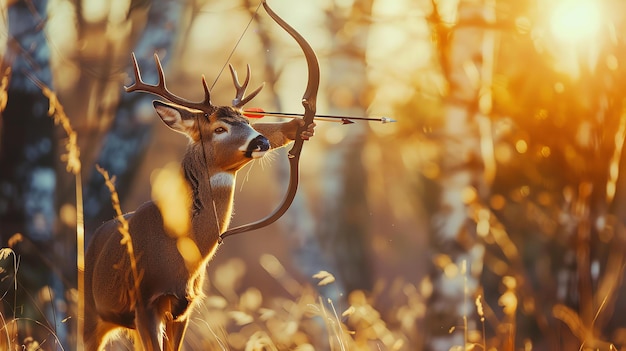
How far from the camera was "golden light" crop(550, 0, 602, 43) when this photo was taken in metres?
5.59

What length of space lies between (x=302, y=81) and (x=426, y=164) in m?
1.21

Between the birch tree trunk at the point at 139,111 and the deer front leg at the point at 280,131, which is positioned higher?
the deer front leg at the point at 280,131

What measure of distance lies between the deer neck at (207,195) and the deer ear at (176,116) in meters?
0.13

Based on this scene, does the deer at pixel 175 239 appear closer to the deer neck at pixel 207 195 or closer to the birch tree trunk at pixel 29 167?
the deer neck at pixel 207 195

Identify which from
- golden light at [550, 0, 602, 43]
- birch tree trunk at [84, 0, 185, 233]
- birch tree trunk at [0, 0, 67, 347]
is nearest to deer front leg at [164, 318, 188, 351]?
birch tree trunk at [0, 0, 67, 347]

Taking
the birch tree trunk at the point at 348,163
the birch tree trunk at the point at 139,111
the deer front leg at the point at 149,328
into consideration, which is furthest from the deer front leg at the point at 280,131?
the birch tree trunk at the point at 348,163

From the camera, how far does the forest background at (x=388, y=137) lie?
550cm

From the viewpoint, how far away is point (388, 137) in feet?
27.0

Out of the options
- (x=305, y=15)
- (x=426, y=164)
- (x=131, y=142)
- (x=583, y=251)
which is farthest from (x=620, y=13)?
(x=131, y=142)

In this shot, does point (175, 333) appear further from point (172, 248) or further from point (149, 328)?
point (172, 248)

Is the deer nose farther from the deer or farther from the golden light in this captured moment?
the golden light

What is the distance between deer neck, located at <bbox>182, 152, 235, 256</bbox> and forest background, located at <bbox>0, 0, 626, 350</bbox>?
375 mm

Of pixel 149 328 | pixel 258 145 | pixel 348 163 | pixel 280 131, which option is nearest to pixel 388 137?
pixel 348 163

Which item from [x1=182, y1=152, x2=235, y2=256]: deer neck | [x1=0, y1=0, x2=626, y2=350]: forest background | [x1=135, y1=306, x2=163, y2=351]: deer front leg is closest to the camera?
[x1=135, y1=306, x2=163, y2=351]: deer front leg
